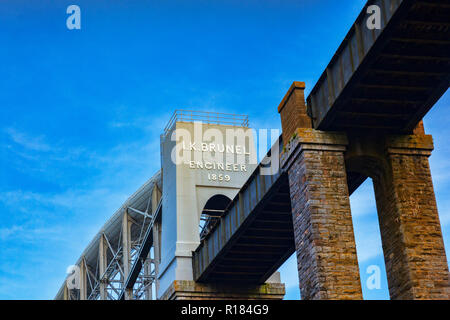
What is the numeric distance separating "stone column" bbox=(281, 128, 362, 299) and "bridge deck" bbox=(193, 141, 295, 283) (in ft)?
10.7

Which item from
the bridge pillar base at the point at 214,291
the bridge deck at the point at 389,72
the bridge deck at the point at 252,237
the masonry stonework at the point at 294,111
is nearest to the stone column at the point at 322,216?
the masonry stonework at the point at 294,111

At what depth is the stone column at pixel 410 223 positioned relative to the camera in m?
28.1

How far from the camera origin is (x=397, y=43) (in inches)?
1008

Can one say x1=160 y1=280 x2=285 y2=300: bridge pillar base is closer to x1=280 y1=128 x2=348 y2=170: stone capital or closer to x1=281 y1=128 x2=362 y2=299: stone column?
x1=281 y1=128 x2=362 y2=299: stone column

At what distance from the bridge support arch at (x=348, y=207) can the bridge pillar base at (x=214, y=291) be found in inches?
733

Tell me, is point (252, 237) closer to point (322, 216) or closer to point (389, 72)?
point (322, 216)

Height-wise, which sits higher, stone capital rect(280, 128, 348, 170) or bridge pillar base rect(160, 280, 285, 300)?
stone capital rect(280, 128, 348, 170)

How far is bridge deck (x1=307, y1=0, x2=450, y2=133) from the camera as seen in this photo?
24500 millimetres

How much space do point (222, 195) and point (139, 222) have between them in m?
21.3

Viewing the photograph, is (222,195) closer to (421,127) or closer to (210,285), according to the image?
(210,285)

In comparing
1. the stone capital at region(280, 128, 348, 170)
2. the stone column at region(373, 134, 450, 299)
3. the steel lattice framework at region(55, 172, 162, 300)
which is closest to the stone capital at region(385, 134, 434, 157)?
the stone column at region(373, 134, 450, 299)

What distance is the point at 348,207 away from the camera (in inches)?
1134

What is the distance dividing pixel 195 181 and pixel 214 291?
29.4 feet

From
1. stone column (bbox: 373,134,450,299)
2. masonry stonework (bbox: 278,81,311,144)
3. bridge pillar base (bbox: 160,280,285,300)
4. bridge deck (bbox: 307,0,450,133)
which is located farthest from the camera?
bridge pillar base (bbox: 160,280,285,300)
